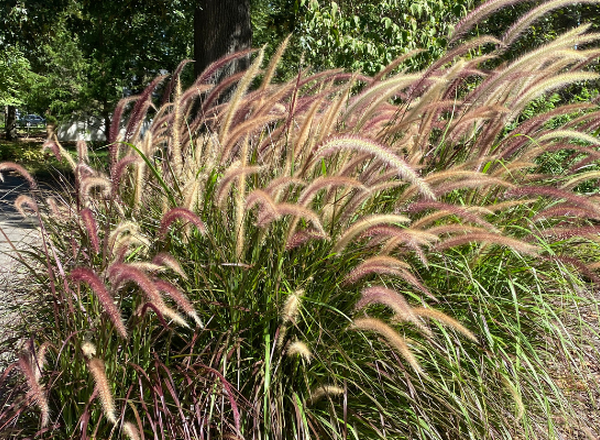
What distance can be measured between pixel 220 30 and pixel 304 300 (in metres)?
5.76

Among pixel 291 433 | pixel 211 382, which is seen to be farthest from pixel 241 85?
pixel 291 433

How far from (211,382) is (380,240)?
699 millimetres

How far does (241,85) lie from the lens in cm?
218

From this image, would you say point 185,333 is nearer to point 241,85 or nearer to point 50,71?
point 241,85

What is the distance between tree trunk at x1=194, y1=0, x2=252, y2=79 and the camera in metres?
6.91

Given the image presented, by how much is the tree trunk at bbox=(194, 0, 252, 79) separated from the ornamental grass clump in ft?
16.1

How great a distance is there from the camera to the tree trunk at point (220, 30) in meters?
6.91

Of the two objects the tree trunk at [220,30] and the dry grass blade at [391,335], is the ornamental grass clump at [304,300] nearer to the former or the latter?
the dry grass blade at [391,335]

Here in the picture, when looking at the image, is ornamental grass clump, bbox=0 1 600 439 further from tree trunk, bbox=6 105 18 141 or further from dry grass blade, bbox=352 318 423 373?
tree trunk, bbox=6 105 18 141

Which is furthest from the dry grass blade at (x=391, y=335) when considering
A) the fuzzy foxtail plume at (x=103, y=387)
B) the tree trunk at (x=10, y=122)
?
the tree trunk at (x=10, y=122)

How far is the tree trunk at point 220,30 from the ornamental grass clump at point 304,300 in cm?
490

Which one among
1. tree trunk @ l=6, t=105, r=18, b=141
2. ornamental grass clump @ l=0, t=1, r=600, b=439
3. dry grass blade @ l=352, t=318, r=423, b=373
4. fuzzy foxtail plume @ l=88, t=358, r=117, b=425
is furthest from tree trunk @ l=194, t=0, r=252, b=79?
tree trunk @ l=6, t=105, r=18, b=141

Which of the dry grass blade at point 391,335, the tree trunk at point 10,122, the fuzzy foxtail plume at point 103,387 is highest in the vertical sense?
the dry grass blade at point 391,335

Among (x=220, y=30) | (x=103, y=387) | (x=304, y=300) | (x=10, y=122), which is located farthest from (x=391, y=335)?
(x=10, y=122)
